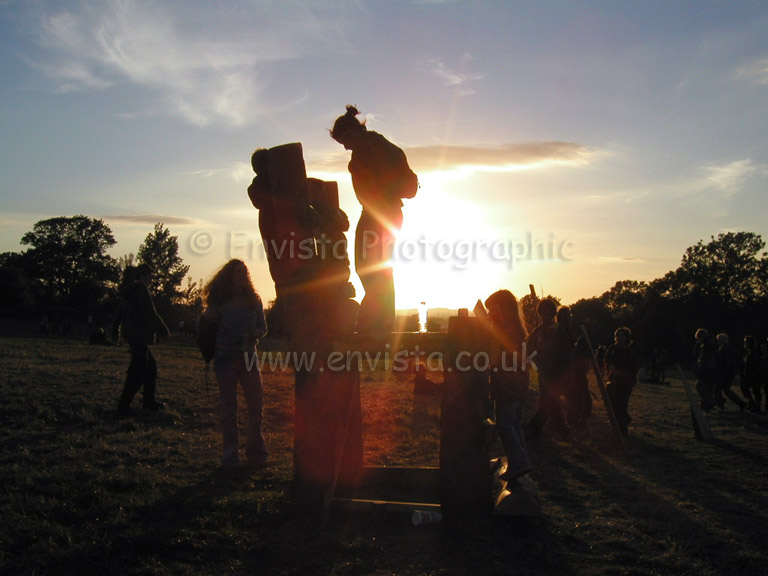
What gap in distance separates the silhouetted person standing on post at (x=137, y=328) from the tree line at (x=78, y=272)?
64.5m

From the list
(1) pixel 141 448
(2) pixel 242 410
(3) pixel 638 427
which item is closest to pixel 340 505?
(1) pixel 141 448

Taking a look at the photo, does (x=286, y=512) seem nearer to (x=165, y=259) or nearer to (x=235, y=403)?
(x=235, y=403)

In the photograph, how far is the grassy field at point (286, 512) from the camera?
15.1ft

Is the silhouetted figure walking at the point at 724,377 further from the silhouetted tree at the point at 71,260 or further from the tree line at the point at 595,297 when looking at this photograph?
the silhouetted tree at the point at 71,260

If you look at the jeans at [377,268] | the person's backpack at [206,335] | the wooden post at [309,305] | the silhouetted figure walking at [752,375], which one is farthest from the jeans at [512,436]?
the silhouetted figure walking at [752,375]

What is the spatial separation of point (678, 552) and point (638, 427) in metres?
9.04

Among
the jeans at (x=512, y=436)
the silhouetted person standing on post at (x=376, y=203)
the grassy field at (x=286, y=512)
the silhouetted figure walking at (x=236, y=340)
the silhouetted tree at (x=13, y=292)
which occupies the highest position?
the silhouetted tree at (x=13, y=292)

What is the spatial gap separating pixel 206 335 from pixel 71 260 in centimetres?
9768

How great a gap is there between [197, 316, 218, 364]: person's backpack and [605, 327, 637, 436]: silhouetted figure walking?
7301 mm

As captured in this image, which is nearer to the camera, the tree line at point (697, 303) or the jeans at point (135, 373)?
the jeans at point (135, 373)

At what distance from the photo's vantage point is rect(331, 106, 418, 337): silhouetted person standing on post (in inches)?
207

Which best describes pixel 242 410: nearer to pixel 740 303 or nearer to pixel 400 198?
pixel 400 198

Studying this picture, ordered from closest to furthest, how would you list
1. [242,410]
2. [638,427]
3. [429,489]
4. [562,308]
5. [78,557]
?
1. [78,557]
2. [429,489]
3. [562,308]
4. [242,410]
5. [638,427]

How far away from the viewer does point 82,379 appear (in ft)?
41.9
